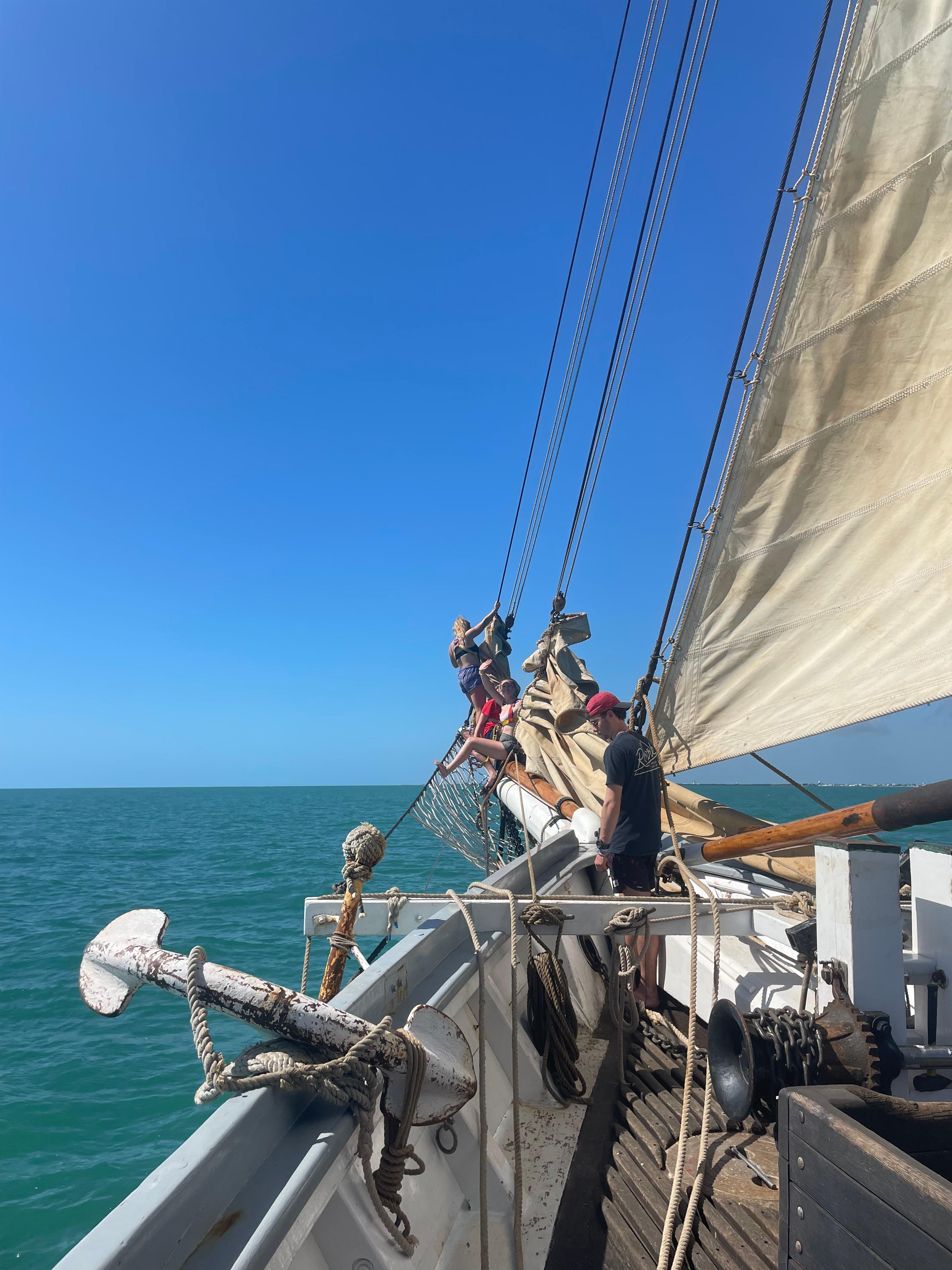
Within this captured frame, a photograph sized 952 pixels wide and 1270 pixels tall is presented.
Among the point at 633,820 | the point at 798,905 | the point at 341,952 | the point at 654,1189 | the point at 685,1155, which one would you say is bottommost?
the point at 654,1189

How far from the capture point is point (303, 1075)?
1.38m

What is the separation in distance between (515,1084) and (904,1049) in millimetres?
1015

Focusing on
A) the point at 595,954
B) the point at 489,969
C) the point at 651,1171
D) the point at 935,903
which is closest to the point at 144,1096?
the point at 595,954

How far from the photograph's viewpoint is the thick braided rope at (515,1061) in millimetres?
1819

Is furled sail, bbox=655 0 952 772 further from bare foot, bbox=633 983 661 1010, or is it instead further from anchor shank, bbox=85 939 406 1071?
anchor shank, bbox=85 939 406 1071

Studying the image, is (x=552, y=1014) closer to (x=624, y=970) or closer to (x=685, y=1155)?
(x=624, y=970)

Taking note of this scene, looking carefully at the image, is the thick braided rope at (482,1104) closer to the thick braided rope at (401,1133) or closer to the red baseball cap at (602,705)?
the thick braided rope at (401,1133)

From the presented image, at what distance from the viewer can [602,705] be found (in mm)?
4035

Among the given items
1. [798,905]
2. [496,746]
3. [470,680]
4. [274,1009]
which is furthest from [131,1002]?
[274,1009]

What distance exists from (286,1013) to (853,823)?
2.08 metres

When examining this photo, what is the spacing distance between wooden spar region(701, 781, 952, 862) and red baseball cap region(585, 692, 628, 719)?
2.81ft

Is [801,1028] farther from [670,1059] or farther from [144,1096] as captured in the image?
[144,1096]

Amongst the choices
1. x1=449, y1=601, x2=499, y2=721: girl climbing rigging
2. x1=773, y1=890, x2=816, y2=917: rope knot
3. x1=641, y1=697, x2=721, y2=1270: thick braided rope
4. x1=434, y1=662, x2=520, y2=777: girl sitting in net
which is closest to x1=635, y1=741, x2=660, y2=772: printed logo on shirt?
x1=773, y1=890, x2=816, y2=917: rope knot

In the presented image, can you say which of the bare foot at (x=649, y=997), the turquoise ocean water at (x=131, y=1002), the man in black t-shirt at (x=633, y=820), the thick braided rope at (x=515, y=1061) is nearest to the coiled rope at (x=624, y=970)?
the bare foot at (x=649, y=997)
